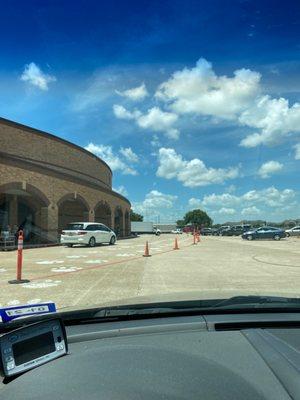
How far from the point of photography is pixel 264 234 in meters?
54.8

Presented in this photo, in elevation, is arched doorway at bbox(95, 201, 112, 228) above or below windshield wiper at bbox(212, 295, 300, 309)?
above

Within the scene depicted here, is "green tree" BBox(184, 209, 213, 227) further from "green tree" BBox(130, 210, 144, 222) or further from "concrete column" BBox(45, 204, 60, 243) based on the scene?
"concrete column" BBox(45, 204, 60, 243)

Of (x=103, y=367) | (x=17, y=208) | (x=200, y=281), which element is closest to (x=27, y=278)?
(x=200, y=281)

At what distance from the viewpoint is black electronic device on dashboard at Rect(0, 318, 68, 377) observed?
2332mm

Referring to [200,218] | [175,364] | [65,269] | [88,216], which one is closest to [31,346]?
[175,364]

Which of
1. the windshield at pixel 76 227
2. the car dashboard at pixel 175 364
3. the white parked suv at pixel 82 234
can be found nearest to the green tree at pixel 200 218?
the white parked suv at pixel 82 234

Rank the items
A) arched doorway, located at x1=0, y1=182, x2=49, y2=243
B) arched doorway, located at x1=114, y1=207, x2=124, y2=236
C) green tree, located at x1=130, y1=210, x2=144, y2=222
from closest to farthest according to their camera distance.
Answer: arched doorway, located at x1=0, y1=182, x2=49, y2=243
arched doorway, located at x1=114, y1=207, x2=124, y2=236
green tree, located at x1=130, y1=210, x2=144, y2=222

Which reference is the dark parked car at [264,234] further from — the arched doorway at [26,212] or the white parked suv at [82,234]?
the arched doorway at [26,212]

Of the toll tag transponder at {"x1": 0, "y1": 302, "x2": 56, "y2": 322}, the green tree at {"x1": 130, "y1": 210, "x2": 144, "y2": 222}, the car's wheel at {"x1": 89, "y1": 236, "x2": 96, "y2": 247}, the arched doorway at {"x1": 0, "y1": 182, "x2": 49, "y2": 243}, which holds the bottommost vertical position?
the toll tag transponder at {"x1": 0, "y1": 302, "x2": 56, "y2": 322}

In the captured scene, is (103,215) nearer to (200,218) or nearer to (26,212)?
(26,212)

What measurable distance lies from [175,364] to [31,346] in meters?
0.70

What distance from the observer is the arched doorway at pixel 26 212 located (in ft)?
120

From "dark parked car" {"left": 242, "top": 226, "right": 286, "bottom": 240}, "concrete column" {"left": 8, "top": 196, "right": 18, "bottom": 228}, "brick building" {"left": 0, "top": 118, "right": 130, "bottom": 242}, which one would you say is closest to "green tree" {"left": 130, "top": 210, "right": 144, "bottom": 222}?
"dark parked car" {"left": 242, "top": 226, "right": 286, "bottom": 240}

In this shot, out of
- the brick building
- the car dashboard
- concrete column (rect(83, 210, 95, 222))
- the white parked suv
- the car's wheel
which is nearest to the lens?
the car dashboard
